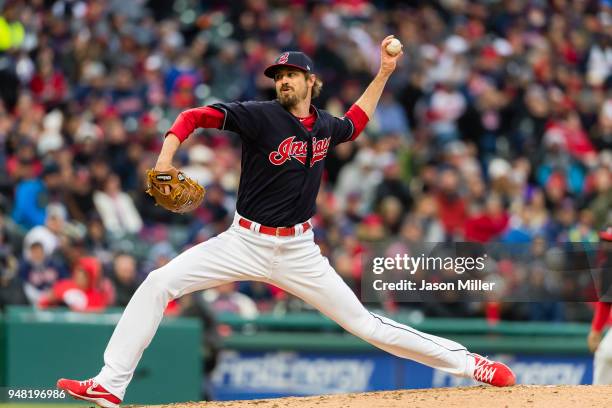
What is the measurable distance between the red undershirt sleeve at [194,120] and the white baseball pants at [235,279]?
1.77 feet

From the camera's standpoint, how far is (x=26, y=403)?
32.9 ft

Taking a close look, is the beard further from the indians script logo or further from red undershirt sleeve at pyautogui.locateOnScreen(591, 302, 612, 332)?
red undershirt sleeve at pyautogui.locateOnScreen(591, 302, 612, 332)

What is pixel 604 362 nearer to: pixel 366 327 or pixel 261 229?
pixel 366 327

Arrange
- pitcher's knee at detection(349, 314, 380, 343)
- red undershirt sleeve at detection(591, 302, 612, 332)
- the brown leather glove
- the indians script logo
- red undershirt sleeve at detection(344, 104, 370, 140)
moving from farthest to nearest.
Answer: red undershirt sleeve at detection(591, 302, 612, 332)
red undershirt sleeve at detection(344, 104, 370, 140)
pitcher's knee at detection(349, 314, 380, 343)
the indians script logo
the brown leather glove

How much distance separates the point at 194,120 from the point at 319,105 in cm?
853

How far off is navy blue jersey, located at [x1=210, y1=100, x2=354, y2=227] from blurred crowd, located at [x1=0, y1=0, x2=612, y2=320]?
4720 mm

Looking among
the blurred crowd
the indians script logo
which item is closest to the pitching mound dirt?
the indians script logo

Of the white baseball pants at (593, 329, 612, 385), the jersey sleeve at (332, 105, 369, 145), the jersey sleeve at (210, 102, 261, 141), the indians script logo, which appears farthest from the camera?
the white baseball pants at (593, 329, 612, 385)

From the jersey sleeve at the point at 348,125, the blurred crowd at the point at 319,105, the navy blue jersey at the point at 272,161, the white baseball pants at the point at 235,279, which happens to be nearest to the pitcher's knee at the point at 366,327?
the white baseball pants at the point at 235,279

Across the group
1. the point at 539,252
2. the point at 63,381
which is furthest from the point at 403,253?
the point at 63,381

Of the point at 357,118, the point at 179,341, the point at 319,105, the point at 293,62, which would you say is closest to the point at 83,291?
the point at 179,341

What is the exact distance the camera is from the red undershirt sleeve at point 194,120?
605cm

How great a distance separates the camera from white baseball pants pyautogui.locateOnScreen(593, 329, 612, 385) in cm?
778

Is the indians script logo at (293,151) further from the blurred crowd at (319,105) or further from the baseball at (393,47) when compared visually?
the blurred crowd at (319,105)
